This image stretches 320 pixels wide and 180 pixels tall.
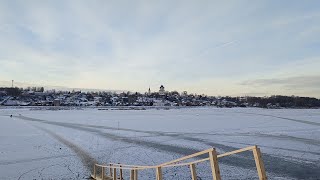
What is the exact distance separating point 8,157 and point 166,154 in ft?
30.3

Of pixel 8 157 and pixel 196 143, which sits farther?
pixel 196 143

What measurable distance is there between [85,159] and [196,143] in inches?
372

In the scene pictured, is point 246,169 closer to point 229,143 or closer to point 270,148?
point 270,148

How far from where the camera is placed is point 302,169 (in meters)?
16.6

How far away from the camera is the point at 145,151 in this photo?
74.6ft

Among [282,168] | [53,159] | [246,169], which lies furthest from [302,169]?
[53,159]

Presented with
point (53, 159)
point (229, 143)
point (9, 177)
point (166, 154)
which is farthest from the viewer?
point (229, 143)

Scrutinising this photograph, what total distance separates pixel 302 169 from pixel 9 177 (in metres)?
13.3

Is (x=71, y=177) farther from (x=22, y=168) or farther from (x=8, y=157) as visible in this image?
(x=8, y=157)

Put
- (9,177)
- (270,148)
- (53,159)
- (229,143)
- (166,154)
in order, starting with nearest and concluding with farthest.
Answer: (9,177) < (53,159) < (166,154) < (270,148) < (229,143)

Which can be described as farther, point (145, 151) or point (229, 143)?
point (229, 143)

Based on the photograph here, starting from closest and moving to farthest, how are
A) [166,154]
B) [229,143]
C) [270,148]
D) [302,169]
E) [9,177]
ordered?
[9,177] < [302,169] < [166,154] < [270,148] < [229,143]

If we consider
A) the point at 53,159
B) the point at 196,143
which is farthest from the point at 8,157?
the point at 196,143

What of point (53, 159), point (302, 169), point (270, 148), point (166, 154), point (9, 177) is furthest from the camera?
point (270, 148)
